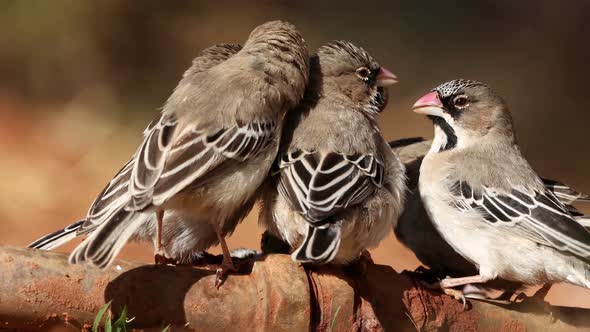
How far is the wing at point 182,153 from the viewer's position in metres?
4.63

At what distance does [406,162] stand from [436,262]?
712mm

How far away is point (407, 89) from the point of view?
10.3 metres

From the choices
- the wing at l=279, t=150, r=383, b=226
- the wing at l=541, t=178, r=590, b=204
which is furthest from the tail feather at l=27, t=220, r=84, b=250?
the wing at l=541, t=178, r=590, b=204

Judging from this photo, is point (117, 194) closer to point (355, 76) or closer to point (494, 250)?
point (355, 76)

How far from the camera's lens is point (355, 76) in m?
5.79

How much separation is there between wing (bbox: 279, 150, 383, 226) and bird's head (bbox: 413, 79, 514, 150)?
90cm

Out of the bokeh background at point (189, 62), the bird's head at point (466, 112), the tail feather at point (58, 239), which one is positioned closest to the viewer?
the tail feather at point (58, 239)

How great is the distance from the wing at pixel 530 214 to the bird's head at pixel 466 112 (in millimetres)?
485

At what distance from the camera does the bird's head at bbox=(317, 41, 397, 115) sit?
5746mm

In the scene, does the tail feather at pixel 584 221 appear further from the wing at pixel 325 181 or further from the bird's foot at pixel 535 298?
the wing at pixel 325 181

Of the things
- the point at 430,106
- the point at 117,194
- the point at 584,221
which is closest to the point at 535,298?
the point at 584,221

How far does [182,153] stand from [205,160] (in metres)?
0.12

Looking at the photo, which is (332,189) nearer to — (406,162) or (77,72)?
(406,162)

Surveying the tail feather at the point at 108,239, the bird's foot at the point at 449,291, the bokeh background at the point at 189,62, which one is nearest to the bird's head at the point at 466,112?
the bird's foot at the point at 449,291
